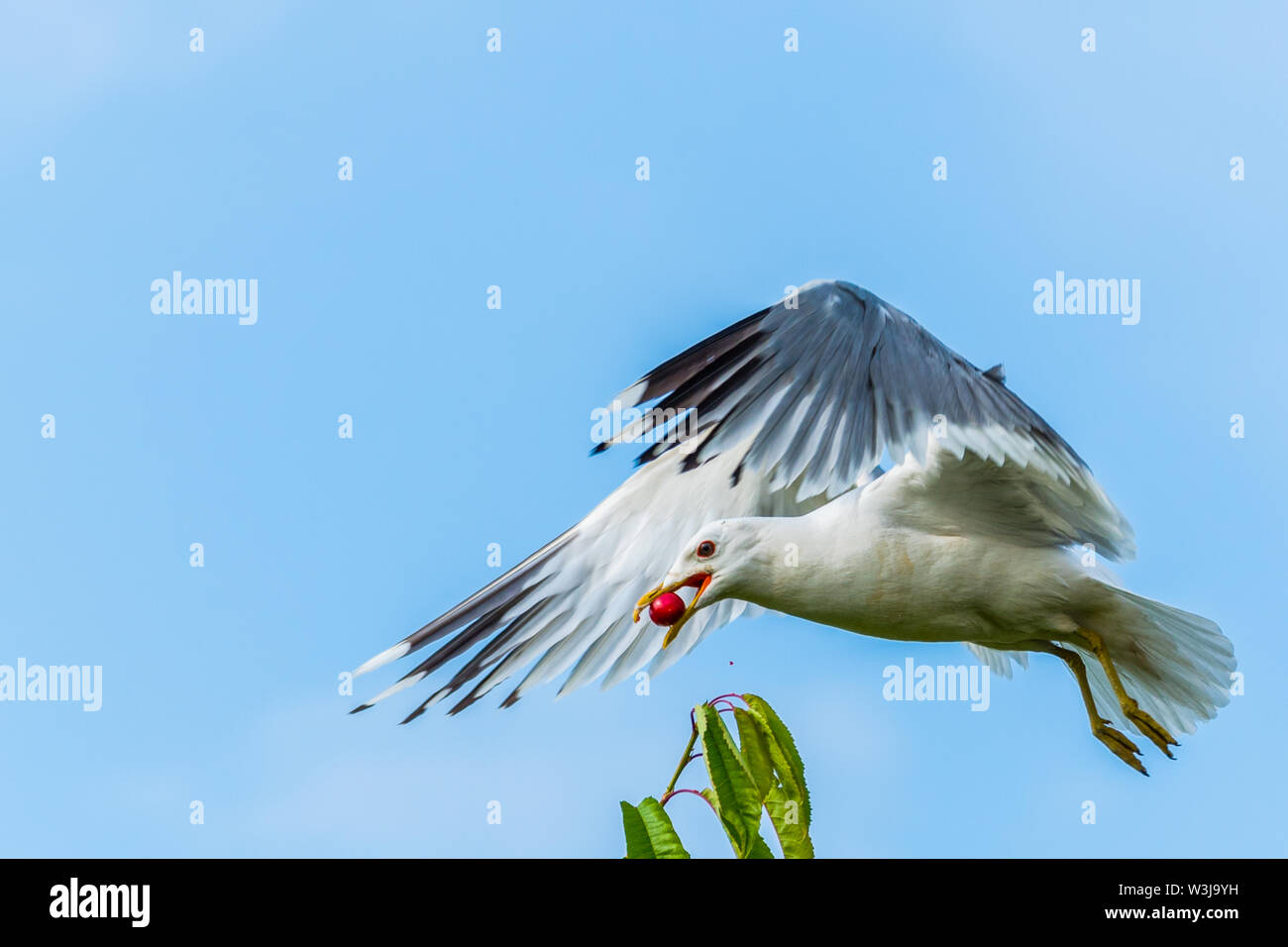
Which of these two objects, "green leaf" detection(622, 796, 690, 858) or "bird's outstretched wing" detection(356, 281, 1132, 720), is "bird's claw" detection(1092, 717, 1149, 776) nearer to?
"bird's outstretched wing" detection(356, 281, 1132, 720)

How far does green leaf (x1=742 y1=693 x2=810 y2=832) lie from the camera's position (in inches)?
115

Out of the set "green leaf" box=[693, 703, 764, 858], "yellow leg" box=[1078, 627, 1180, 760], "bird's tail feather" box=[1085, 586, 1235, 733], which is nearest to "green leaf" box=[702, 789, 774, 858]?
"green leaf" box=[693, 703, 764, 858]

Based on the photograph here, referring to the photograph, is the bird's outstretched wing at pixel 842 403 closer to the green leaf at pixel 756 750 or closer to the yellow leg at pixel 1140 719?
the yellow leg at pixel 1140 719

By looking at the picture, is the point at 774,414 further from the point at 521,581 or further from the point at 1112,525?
the point at 521,581

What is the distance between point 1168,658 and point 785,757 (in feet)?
6.50

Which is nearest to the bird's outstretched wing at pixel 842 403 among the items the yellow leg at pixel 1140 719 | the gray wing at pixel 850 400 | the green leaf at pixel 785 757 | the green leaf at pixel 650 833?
the gray wing at pixel 850 400

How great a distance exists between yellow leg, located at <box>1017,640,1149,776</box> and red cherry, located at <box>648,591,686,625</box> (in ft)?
3.50

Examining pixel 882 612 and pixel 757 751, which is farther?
pixel 882 612

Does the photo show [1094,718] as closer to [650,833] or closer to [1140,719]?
[1140,719]

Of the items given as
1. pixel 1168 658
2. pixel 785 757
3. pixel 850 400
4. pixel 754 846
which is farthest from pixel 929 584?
Answer: pixel 754 846

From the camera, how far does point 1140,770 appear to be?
4145mm

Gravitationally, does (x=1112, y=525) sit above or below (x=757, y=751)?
above
